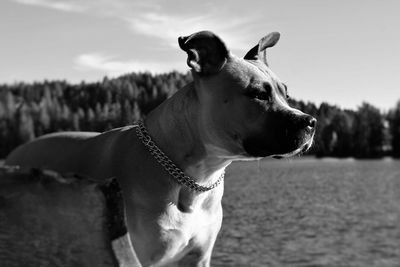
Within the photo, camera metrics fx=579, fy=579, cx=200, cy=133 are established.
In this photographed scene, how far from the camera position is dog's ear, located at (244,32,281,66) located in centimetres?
460

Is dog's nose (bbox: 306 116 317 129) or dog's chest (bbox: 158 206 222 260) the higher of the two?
dog's nose (bbox: 306 116 317 129)

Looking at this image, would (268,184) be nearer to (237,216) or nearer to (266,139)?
(237,216)

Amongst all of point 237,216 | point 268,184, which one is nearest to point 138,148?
point 237,216

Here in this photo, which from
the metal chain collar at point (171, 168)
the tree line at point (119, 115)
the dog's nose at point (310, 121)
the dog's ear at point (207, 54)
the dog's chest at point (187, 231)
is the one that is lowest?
the dog's chest at point (187, 231)

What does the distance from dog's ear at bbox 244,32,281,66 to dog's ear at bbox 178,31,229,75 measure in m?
0.62

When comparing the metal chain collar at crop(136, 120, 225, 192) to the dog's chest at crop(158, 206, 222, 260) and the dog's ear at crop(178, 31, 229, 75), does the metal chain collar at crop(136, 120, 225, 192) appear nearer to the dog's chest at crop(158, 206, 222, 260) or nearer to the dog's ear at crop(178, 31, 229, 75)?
the dog's chest at crop(158, 206, 222, 260)

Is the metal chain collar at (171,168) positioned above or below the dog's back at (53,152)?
below

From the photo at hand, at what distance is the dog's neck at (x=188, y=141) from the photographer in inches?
155

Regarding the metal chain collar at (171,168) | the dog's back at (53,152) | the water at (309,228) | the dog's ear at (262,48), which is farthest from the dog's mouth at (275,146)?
the water at (309,228)

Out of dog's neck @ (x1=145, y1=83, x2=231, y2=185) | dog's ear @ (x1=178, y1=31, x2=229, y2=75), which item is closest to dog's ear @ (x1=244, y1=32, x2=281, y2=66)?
dog's ear @ (x1=178, y1=31, x2=229, y2=75)

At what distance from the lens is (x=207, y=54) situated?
4.00 metres

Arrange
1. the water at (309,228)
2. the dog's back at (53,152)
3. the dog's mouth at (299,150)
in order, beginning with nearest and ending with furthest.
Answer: the dog's mouth at (299,150) < the dog's back at (53,152) < the water at (309,228)

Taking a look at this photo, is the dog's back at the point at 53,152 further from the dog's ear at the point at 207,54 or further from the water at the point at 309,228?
the water at the point at 309,228

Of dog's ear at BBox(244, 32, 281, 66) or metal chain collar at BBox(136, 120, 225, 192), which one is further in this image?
dog's ear at BBox(244, 32, 281, 66)
